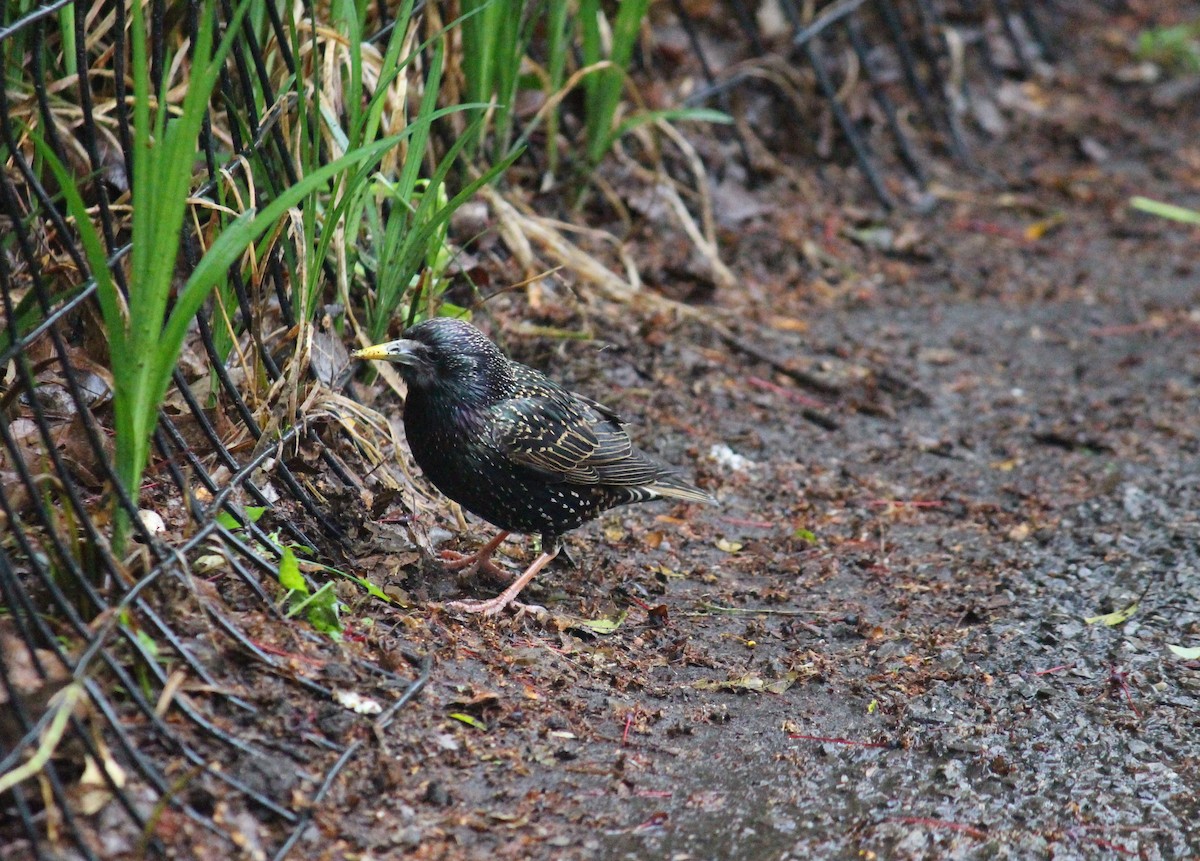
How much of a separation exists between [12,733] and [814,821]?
64.4 inches

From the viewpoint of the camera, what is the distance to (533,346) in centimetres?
494

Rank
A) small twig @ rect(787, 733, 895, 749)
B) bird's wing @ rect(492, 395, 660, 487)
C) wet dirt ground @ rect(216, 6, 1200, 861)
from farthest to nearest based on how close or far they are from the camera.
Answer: bird's wing @ rect(492, 395, 660, 487)
small twig @ rect(787, 733, 895, 749)
wet dirt ground @ rect(216, 6, 1200, 861)

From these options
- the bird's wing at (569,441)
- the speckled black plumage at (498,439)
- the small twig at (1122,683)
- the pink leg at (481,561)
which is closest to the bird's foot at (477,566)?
the pink leg at (481,561)

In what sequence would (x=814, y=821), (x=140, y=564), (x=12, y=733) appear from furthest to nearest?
1. (x=814, y=821)
2. (x=140, y=564)
3. (x=12, y=733)

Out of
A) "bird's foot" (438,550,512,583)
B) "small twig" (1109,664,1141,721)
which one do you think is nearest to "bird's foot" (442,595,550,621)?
"bird's foot" (438,550,512,583)

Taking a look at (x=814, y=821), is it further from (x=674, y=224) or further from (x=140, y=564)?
(x=674, y=224)

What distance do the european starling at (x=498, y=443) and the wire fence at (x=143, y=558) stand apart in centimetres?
28

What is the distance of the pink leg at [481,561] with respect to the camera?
3.92 m

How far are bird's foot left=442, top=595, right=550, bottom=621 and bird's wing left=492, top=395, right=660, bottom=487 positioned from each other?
38cm

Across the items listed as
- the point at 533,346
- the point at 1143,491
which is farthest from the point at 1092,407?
the point at 533,346

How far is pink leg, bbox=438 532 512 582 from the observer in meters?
3.92

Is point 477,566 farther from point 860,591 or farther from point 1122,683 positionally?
point 1122,683

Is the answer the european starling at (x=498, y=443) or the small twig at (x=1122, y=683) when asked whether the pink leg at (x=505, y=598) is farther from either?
the small twig at (x=1122, y=683)

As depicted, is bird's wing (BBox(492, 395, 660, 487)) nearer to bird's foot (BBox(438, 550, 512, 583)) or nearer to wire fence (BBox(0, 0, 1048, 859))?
bird's foot (BBox(438, 550, 512, 583))
